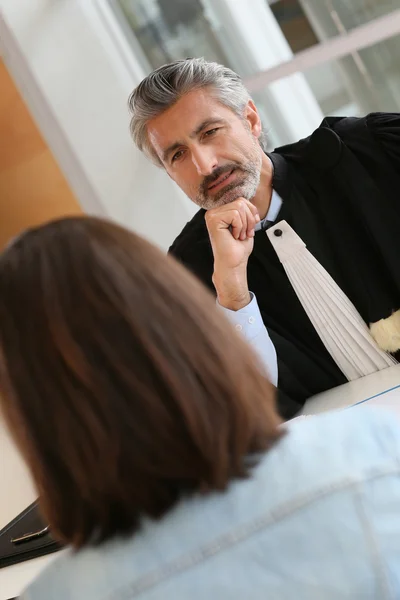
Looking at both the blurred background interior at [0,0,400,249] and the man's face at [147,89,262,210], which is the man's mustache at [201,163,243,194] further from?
the blurred background interior at [0,0,400,249]

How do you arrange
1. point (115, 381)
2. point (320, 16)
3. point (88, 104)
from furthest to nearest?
point (88, 104)
point (320, 16)
point (115, 381)

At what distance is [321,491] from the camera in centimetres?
62

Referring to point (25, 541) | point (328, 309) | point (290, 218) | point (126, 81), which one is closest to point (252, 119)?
point (290, 218)

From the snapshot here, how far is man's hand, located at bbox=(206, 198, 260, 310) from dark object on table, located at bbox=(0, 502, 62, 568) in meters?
0.55

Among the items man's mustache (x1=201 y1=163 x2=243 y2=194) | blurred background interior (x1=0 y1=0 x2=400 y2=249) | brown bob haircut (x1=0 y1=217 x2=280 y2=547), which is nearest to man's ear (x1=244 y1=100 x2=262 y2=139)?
man's mustache (x1=201 y1=163 x2=243 y2=194)

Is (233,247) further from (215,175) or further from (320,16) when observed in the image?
(320,16)

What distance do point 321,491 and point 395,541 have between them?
66mm

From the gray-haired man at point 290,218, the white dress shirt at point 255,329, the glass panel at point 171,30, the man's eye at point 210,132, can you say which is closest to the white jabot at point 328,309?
the gray-haired man at point 290,218

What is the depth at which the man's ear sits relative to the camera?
1767mm

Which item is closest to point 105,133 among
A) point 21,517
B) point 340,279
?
point 340,279

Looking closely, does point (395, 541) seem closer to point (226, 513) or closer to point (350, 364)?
point (226, 513)

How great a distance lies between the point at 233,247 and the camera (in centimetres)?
160

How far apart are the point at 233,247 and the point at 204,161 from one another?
0.69 feet

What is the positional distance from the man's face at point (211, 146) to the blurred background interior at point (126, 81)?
479mm
